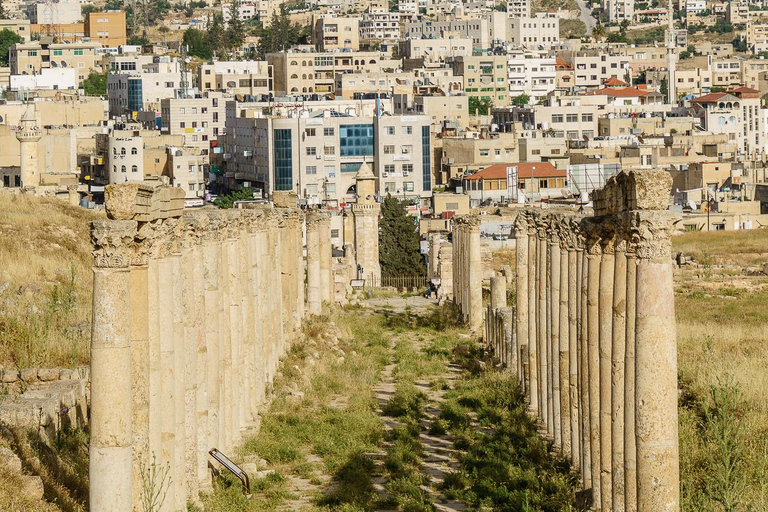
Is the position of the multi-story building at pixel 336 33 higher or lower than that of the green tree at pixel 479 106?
higher

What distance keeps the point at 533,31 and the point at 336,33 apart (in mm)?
Result: 32135

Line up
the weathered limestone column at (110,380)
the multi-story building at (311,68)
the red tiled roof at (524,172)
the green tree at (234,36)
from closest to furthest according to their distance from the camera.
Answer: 1. the weathered limestone column at (110,380)
2. the red tiled roof at (524,172)
3. the multi-story building at (311,68)
4. the green tree at (234,36)

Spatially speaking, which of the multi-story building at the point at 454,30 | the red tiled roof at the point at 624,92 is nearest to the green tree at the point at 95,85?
the multi-story building at the point at 454,30

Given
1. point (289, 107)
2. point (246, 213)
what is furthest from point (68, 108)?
point (246, 213)

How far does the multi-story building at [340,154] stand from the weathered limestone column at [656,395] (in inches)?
2735

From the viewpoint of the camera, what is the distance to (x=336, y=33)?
170500 millimetres

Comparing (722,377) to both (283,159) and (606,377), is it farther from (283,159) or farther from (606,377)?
(283,159)

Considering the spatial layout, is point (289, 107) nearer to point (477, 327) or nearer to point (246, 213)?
point (477, 327)

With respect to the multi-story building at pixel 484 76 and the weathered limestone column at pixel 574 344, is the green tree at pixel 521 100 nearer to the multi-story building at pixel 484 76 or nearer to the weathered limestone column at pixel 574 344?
the multi-story building at pixel 484 76

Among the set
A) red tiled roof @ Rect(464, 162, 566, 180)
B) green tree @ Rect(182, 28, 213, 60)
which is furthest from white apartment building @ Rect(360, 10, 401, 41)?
red tiled roof @ Rect(464, 162, 566, 180)

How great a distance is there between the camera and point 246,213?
22469 millimetres

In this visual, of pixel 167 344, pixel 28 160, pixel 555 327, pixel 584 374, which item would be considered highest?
pixel 28 160

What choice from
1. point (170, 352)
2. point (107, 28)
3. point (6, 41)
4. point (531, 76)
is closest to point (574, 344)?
point (170, 352)

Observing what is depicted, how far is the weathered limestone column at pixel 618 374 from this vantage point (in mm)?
15148
